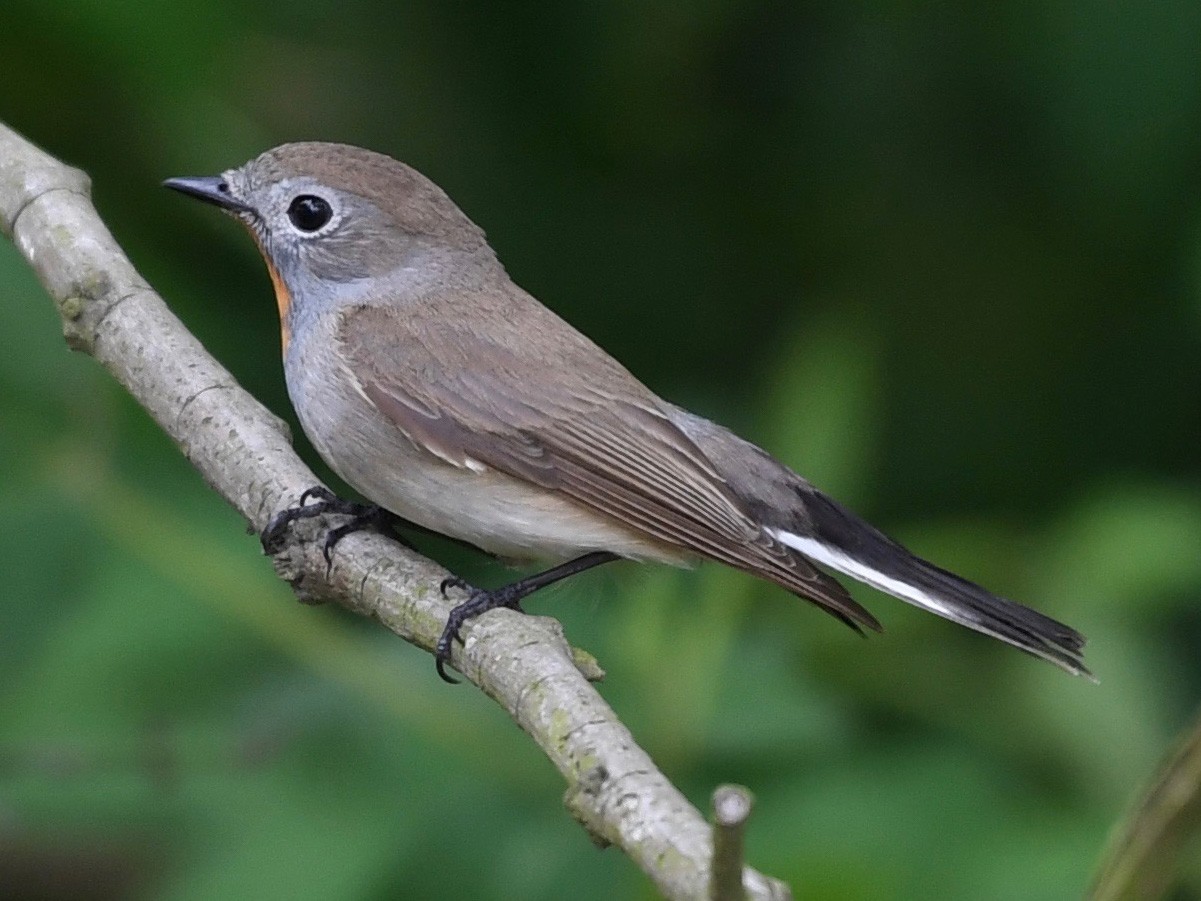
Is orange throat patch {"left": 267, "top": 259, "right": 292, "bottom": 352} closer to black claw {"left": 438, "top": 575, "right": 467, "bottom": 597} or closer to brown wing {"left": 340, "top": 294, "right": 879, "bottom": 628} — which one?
brown wing {"left": 340, "top": 294, "right": 879, "bottom": 628}

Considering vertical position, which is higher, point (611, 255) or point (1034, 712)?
point (611, 255)

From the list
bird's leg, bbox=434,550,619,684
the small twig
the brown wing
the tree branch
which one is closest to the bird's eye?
the brown wing

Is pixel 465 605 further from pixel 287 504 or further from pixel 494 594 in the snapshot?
pixel 287 504

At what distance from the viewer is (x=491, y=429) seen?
3.80m

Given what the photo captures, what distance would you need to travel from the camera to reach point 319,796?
3812 millimetres

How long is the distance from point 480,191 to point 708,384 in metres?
1.06

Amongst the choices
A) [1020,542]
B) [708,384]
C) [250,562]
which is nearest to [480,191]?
[708,384]

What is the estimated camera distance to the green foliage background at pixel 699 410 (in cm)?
393

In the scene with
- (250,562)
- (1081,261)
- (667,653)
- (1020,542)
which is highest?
(1081,261)

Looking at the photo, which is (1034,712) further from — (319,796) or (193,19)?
(193,19)

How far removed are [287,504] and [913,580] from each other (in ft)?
4.74

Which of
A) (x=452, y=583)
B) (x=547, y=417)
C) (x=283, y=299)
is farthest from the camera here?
(x=283, y=299)

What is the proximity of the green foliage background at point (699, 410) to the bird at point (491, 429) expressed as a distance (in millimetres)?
396

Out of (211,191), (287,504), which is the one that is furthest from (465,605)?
(211,191)
